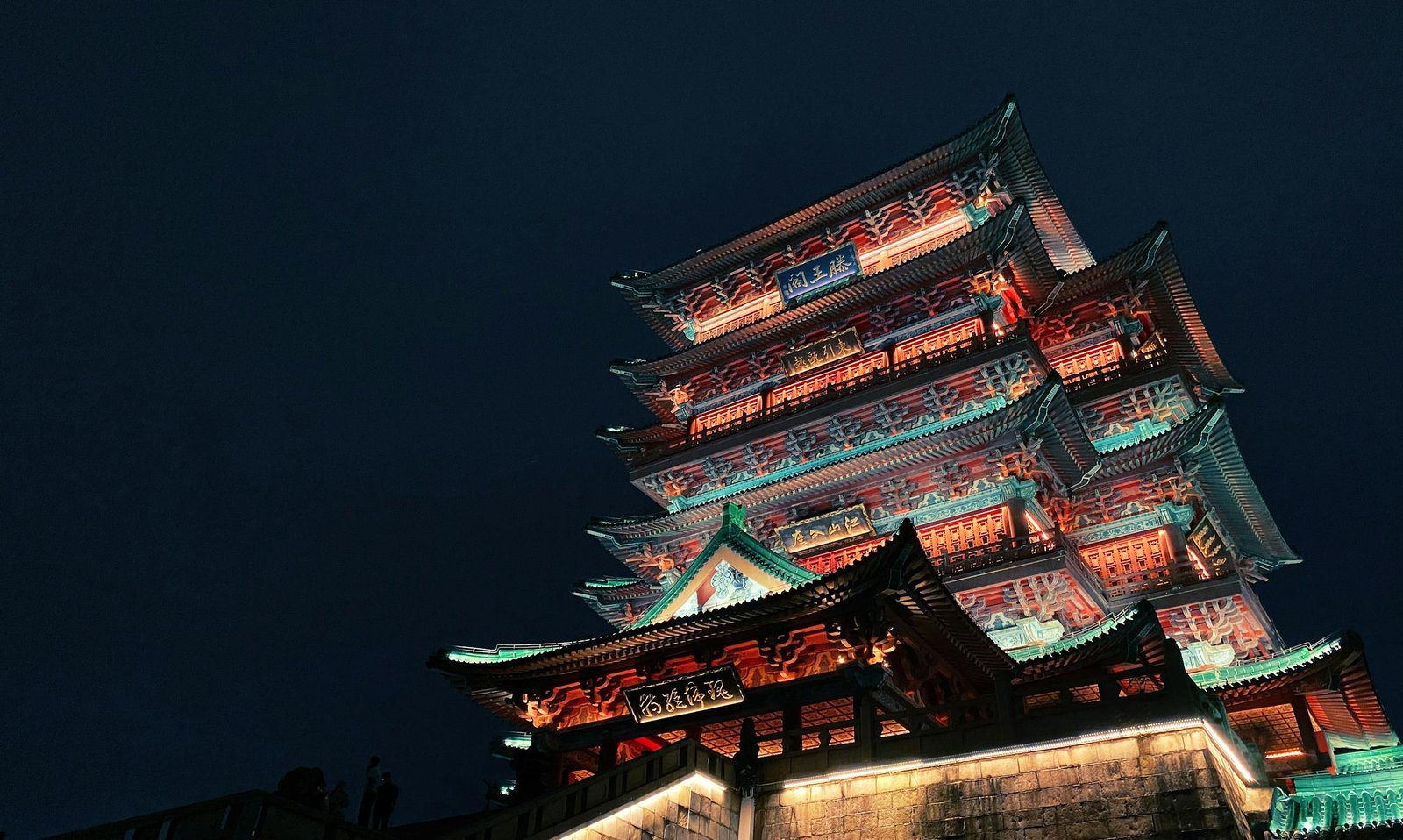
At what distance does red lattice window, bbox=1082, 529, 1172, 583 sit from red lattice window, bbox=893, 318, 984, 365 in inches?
265

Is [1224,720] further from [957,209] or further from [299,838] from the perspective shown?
[957,209]

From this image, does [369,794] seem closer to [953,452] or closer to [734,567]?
[734,567]

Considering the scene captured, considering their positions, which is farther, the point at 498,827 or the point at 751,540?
the point at 751,540

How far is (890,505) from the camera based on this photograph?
25.8 metres

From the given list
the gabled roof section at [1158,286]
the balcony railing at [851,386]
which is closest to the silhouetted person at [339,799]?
the balcony railing at [851,386]

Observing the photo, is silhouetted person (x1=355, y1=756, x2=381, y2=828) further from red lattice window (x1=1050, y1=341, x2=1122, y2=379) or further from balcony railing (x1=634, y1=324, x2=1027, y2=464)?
red lattice window (x1=1050, y1=341, x2=1122, y2=379)

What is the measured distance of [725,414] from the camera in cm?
3148

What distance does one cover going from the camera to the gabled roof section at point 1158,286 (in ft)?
91.8

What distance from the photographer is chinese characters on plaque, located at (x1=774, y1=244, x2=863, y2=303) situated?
31344mm

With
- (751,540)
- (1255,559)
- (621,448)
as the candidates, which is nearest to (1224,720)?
(751,540)

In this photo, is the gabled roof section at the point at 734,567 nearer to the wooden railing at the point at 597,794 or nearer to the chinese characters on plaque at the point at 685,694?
the chinese characters on plaque at the point at 685,694

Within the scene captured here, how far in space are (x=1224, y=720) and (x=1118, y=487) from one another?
15.4 meters

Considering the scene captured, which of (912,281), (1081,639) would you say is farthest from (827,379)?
(1081,639)

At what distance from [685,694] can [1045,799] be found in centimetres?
631
